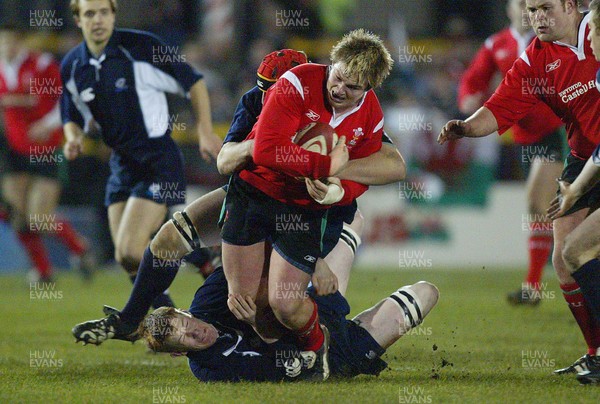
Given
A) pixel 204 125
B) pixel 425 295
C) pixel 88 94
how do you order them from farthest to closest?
pixel 88 94, pixel 204 125, pixel 425 295

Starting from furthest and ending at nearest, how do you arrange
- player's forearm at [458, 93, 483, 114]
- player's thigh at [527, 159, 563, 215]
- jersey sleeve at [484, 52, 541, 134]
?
player's forearm at [458, 93, 483, 114] < player's thigh at [527, 159, 563, 215] < jersey sleeve at [484, 52, 541, 134]

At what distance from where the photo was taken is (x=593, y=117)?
5.53 meters

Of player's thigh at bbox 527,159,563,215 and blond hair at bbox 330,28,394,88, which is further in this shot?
player's thigh at bbox 527,159,563,215

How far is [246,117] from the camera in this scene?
551cm

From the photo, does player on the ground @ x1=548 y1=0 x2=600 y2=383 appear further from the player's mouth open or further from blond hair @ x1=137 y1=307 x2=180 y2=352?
blond hair @ x1=137 y1=307 x2=180 y2=352

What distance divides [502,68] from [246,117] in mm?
4491

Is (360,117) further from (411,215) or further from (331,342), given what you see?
(411,215)

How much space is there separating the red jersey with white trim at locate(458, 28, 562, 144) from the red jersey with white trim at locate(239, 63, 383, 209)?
3.83 meters

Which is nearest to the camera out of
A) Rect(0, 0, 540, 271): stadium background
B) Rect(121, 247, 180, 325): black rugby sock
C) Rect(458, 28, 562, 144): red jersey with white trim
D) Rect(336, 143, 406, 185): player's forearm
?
Rect(336, 143, 406, 185): player's forearm

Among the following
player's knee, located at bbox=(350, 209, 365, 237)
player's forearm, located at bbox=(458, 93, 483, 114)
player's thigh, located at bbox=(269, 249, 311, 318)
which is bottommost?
player's thigh, located at bbox=(269, 249, 311, 318)

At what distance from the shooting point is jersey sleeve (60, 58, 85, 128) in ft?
23.8

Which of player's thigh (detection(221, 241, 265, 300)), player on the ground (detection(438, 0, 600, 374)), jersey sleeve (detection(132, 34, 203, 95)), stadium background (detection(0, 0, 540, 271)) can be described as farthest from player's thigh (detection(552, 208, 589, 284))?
stadium background (detection(0, 0, 540, 271))

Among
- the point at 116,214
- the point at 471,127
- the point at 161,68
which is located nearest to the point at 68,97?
the point at 161,68

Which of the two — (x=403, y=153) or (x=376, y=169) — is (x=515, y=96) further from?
(x=403, y=153)
